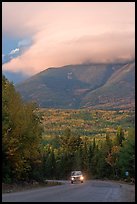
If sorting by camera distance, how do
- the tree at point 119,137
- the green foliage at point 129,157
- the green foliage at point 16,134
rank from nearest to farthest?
the green foliage at point 16,134
the green foliage at point 129,157
the tree at point 119,137

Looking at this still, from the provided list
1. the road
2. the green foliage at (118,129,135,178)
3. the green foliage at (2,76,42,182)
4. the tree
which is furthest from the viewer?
the tree

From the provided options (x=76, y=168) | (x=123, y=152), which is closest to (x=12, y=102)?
(x=123, y=152)

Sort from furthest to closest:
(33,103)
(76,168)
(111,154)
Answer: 1. (76,168)
2. (111,154)
3. (33,103)

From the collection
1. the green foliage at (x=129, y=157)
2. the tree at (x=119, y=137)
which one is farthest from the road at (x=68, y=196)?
the tree at (x=119, y=137)

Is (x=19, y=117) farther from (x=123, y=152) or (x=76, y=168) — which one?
(x=76, y=168)

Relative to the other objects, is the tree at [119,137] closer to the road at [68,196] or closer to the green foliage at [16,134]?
the green foliage at [16,134]

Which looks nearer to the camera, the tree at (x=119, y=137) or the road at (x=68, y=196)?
the road at (x=68, y=196)

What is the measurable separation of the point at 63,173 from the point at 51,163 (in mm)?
4164

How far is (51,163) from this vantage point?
436ft

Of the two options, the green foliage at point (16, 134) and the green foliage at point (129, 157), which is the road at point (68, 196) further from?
the green foliage at point (129, 157)

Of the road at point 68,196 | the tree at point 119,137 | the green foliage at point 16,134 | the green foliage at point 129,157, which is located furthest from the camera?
the tree at point 119,137

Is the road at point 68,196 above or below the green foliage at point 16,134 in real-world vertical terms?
below

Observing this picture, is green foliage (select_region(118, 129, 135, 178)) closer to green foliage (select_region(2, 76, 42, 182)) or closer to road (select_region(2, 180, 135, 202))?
green foliage (select_region(2, 76, 42, 182))

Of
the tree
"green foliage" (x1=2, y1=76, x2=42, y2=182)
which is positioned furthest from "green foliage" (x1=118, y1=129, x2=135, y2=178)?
"green foliage" (x1=2, y1=76, x2=42, y2=182)
